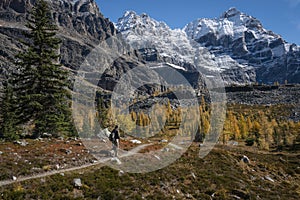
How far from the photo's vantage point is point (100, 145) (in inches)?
1277

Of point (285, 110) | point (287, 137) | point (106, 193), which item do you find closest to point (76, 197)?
point (106, 193)

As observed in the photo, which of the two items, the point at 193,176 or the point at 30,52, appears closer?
the point at 193,176

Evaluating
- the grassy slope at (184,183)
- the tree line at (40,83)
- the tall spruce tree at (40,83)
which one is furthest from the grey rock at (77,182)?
the tall spruce tree at (40,83)

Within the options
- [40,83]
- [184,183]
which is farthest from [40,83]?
[184,183]

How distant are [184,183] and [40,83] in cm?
2201

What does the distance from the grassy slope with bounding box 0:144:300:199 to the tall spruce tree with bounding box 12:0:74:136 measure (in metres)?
15.5

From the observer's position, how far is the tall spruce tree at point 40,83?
3416cm

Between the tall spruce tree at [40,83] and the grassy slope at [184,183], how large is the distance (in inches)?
609

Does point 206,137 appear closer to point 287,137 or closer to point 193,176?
point 287,137

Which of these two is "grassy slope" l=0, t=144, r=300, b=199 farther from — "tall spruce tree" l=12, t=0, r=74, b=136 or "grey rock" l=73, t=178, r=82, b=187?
"tall spruce tree" l=12, t=0, r=74, b=136

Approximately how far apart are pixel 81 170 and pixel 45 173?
111 inches

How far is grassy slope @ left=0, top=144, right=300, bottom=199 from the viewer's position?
59.0 feet

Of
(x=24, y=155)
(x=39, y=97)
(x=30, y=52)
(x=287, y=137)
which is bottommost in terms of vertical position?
(x=287, y=137)

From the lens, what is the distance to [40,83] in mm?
35375
